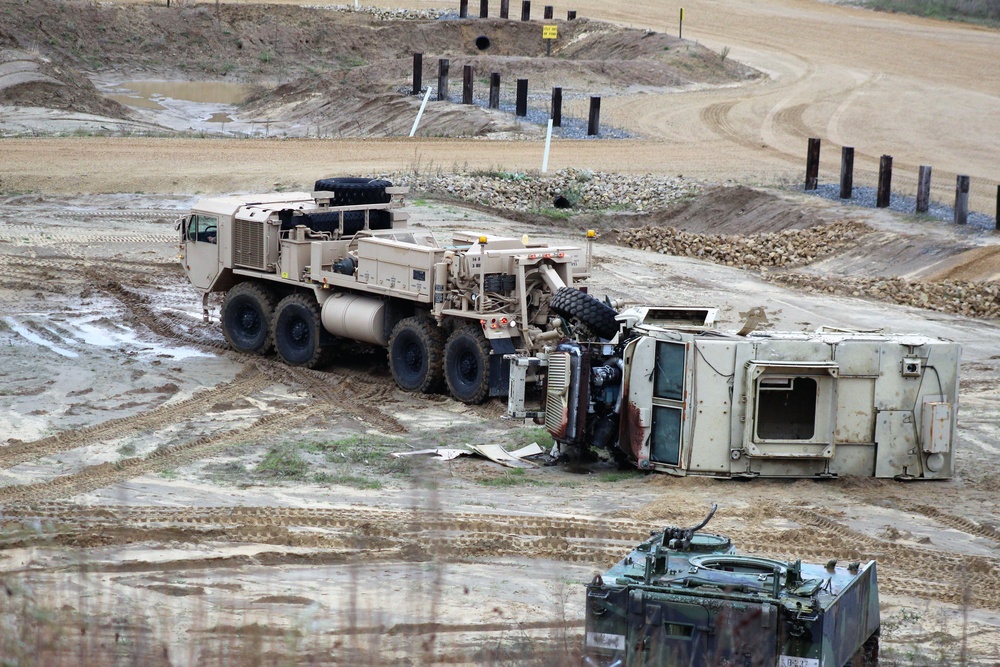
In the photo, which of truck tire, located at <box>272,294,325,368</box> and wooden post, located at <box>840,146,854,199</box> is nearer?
truck tire, located at <box>272,294,325,368</box>

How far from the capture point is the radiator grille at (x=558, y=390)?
46.3ft

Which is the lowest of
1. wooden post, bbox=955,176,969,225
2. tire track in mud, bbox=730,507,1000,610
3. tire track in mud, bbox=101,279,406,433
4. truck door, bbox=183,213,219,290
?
tire track in mud, bbox=101,279,406,433

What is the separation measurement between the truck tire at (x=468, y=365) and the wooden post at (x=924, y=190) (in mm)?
12960

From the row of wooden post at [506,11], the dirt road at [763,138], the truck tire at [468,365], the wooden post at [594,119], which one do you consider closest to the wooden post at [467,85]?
the dirt road at [763,138]

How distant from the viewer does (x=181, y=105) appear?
46.1 meters

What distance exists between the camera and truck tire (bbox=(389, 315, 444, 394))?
1722 centimetres

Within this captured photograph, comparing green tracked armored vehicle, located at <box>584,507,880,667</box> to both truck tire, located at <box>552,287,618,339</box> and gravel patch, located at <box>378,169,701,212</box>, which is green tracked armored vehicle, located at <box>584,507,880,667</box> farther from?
gravel patch, located at <box>378,169,701,212</box>

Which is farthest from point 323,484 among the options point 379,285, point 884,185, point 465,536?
point 884,185

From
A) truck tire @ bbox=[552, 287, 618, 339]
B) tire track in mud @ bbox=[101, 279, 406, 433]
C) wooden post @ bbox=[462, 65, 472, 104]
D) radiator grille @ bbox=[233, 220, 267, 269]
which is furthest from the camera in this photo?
wooden post @ bbox=[462, 65, 472, 104]

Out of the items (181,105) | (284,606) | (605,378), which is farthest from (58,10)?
(284,606)

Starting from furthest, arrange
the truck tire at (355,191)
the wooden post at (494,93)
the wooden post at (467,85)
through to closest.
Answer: the wooden post at (467,85) → the wooden post at (494,93) → the truck tire at (355,191)

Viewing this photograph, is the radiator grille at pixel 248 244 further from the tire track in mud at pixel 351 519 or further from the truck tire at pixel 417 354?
the tire track in mud at pixel 351 519

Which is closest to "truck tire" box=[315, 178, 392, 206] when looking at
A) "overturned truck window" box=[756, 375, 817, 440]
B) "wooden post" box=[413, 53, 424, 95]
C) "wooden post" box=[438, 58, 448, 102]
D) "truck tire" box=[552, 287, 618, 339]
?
"truck tire" box=[552, 287, 618, 339]

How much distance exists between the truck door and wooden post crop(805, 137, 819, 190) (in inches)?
563
